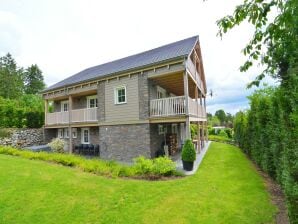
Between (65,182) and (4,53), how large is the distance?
54.0 metres

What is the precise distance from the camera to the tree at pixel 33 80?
54.3 meters

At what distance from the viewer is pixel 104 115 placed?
14.5m

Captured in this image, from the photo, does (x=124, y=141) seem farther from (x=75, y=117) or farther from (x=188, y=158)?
(x=75, y=117)

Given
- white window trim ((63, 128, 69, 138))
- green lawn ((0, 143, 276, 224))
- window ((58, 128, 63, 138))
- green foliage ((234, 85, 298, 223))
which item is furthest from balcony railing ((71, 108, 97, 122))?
green foliage ((234, 85, 298, 223))

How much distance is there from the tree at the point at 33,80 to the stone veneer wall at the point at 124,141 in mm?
48233

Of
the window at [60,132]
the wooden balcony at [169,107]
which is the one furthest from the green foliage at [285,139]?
the window at [60,132]

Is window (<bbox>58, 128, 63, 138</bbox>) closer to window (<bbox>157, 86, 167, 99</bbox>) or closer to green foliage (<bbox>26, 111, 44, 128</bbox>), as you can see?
green foliage (<bbox>26, 111, 44, 128</bbox>)

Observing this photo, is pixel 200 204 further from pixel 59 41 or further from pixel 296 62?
pixel 59 41

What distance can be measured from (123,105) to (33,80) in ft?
168

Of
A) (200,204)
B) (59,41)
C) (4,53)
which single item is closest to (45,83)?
(4,53)

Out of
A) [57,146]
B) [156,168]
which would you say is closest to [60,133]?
[57,146]

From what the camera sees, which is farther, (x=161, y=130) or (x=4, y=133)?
(x=4, y=133)

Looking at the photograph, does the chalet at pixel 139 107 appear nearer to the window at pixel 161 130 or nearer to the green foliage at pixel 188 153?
the window at pixel 161 130

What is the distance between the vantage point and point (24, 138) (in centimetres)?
1881
